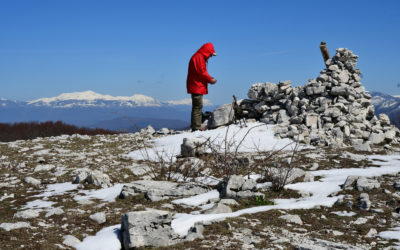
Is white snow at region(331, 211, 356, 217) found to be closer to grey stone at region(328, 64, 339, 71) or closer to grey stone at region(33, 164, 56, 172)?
grey stone at region(33, 164, 56, 172)

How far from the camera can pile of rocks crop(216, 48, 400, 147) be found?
11.7 meters

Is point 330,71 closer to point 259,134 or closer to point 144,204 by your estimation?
point 259,134

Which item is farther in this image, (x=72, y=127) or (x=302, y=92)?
(x=72, y=127)

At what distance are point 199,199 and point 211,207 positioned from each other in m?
0.58

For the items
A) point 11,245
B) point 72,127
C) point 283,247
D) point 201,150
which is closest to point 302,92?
point 201,150

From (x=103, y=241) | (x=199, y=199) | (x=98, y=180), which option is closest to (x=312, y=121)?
(x=199, y=199)

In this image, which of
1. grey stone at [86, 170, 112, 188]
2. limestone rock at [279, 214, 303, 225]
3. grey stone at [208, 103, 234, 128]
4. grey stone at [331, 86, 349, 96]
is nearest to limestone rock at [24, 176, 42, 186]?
grey stone at [86, 170, 112, 188]

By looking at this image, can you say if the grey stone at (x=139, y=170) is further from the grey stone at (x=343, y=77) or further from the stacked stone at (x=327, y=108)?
the grey stone at (x=343, y=77)

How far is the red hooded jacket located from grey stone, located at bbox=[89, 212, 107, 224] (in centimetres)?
847

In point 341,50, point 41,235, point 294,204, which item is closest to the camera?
point 41,235

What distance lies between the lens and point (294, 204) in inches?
189

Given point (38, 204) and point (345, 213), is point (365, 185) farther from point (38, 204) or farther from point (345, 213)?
point (38, 204)

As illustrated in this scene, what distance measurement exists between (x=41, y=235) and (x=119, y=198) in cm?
163

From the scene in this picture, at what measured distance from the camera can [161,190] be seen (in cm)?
540
